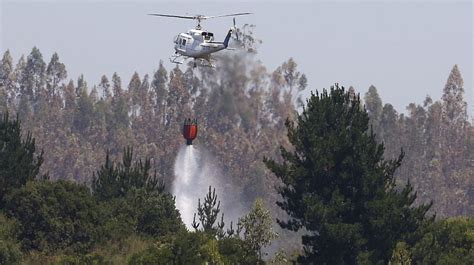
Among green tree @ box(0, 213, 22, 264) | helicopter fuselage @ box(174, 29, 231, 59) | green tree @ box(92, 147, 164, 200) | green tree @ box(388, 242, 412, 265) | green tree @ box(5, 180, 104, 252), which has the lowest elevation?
green tree @ box(388, 242, 412, 265)

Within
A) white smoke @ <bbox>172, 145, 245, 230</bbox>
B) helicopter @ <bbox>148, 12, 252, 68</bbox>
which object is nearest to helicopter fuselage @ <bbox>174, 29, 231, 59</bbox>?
helicopter @ <bbox>148, 12, 252, 68</bbox>

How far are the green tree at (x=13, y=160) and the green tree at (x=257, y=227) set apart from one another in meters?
32.3

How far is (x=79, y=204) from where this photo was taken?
97812 mm

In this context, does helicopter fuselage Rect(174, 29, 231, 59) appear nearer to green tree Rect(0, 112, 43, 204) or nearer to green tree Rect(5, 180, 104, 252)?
green tree Rect(5, 180, 104, 252)

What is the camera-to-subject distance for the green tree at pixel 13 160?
102 metres

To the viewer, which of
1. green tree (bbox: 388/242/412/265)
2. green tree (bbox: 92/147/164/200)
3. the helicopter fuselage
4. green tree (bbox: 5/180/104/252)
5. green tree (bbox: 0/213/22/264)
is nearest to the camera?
green tree (bbox: 388/242/412/265)

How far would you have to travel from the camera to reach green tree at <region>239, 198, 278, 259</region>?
69.9 meters

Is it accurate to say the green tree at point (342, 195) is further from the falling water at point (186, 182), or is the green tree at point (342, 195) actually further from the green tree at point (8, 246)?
the falling water at point (186, 182)

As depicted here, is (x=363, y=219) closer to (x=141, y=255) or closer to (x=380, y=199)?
(x=380, y=199)

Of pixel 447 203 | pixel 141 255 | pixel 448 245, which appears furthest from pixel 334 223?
pixel 447 203

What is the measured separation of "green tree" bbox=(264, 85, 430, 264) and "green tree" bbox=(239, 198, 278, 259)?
34.3 ft

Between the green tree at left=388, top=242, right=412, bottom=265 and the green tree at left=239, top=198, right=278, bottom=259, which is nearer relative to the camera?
the green tree at left=239, top=198, right=278, bottom=259

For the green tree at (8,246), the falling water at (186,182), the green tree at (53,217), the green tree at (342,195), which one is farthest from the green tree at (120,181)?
the falling water at (186,182)

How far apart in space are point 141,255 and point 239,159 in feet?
409
